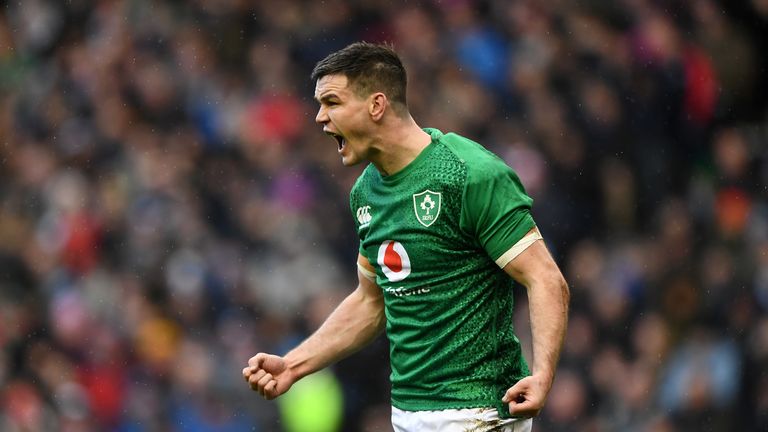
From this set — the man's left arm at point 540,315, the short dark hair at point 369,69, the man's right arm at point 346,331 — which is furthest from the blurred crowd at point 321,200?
the short dark hair at point 369,69

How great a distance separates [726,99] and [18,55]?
22.4 feet

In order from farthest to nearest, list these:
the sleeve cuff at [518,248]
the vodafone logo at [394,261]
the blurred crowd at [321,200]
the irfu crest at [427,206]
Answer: the blurred crowd at [321,200] < the vodafone logo at [394,261] < the irfu crest at [427,206] < the sleeve cuff at [518,248]

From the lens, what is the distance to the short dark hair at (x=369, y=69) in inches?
184

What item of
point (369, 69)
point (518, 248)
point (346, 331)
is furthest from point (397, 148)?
point (346, 331)

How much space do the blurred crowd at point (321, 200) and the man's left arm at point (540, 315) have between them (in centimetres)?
408

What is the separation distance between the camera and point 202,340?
10.4 metres

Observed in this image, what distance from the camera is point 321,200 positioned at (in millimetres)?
10617

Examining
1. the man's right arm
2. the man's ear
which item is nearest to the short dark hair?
the man's ear

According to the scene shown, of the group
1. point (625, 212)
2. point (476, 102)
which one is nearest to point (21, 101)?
point (476, 102)

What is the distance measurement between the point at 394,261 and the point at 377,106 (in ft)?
1.73

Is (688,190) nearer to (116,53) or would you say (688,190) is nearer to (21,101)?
(116,53)

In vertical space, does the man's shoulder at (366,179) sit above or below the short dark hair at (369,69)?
below

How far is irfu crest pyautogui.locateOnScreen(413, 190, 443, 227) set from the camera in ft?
14.9

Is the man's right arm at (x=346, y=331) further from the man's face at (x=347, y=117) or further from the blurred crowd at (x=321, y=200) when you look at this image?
the blurred crowd at (x=321, y=200)
